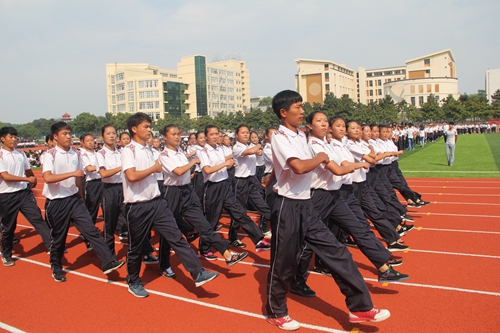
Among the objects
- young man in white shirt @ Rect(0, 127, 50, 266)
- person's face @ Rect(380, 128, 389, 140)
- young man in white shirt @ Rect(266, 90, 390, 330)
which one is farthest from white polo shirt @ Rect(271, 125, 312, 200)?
person's face @ Rect(380, 128, 389, 140)

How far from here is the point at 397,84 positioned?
244ft

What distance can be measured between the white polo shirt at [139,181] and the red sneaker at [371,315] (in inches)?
91.2

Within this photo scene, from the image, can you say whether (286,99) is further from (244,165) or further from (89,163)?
(89,163)

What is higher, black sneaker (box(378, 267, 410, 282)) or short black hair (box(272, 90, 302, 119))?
short black hair (box(272, 90, 302, 119))

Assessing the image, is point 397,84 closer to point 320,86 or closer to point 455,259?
point 320,86

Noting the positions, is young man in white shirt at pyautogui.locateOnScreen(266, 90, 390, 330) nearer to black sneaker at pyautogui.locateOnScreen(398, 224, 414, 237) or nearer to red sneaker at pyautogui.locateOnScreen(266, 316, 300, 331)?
red sneaker at pyautogui.locateOnScreen(266, 316, 300, 331)

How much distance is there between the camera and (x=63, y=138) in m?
5.02

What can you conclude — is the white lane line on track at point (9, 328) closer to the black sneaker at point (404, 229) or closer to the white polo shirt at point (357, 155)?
the white polo shirt at point (357, 155)

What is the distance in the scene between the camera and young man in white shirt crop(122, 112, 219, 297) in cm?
412

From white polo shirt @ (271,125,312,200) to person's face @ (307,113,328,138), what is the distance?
0.47 meters

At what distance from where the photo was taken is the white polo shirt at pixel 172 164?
493 centimetres

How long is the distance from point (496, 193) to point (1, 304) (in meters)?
9.91

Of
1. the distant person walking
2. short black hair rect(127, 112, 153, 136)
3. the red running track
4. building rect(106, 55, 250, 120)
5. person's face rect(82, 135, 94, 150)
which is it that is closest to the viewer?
the red running track

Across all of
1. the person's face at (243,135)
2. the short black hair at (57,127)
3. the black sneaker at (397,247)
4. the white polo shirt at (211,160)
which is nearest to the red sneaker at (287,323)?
the black sneaker at (397,247)
